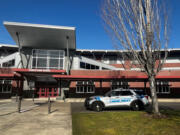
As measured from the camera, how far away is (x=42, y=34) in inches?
843

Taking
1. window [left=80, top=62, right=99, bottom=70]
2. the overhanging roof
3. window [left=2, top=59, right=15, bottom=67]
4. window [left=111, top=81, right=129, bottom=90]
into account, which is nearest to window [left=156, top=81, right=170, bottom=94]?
window [left=111, top=81, right=129, bottom=90]

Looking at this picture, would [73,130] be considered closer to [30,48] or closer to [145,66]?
[145,66]

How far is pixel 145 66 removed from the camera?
8.85m

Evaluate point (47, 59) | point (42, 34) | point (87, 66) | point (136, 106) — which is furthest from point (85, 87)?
point (136, 106)

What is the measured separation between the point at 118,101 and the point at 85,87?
15.4 metres

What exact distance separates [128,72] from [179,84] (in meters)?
9.42

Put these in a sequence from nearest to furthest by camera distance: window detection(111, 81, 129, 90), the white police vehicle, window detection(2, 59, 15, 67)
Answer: the white police vehicle, window detection(111, 81, 129, 90), window detection(2, 59, 15, 67)

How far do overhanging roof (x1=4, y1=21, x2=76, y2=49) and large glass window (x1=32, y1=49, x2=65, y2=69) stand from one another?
1.03 metres

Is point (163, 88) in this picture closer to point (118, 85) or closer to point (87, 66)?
point (118, 85)

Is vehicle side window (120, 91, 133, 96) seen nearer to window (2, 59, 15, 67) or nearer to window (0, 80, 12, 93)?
window (0, 80, 12, 93)

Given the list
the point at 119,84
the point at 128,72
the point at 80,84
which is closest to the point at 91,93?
the point at 80,84

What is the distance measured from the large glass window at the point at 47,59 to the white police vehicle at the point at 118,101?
16.8 m

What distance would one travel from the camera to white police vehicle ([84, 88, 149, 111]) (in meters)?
10.8

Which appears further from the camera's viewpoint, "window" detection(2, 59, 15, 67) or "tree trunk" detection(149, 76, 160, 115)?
"window" detection(2, 59, 15, 67)
